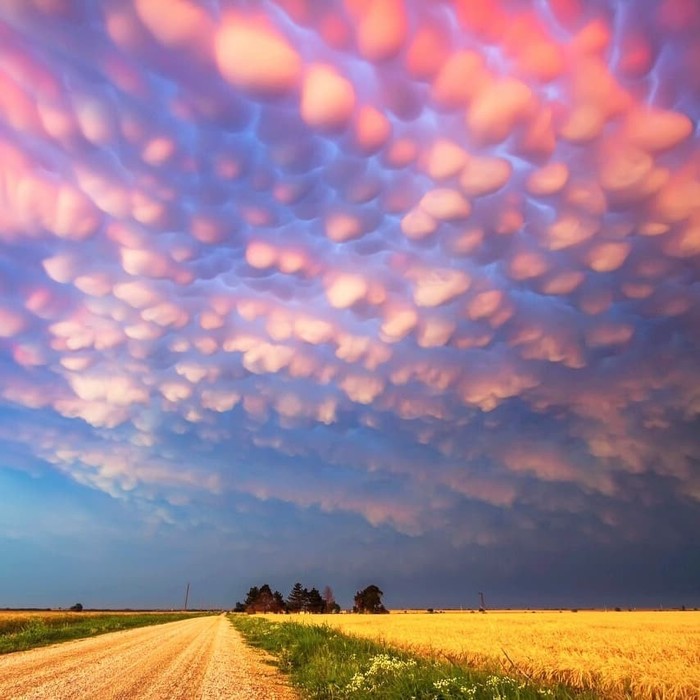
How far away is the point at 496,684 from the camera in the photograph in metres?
9.74

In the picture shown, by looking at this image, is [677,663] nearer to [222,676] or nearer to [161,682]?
[222,676]

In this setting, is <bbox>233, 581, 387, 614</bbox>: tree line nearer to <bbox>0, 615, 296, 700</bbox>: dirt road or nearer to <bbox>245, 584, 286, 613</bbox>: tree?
<bbox>245, 584, 286, 613</bbox>: tree

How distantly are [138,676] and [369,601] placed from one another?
498ft

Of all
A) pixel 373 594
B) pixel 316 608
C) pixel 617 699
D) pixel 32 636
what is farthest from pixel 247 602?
pixel 617 699

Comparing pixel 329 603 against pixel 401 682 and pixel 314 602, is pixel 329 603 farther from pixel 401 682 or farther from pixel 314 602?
pixel 401 682

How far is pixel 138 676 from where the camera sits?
15.1m

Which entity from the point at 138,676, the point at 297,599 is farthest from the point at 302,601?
the point at 138,676

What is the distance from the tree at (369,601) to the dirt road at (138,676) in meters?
141

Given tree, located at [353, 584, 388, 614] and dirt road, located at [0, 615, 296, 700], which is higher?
tree, located at [353, 584, 388, 614]

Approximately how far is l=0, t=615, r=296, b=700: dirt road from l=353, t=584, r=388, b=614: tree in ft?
463

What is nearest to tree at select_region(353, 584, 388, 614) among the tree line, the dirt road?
the tree line

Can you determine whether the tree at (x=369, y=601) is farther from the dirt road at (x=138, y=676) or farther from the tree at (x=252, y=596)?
the dirt road at (x=138, y=676)

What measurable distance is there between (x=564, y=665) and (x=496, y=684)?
360 inches

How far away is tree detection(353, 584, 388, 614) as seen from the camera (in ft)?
492
